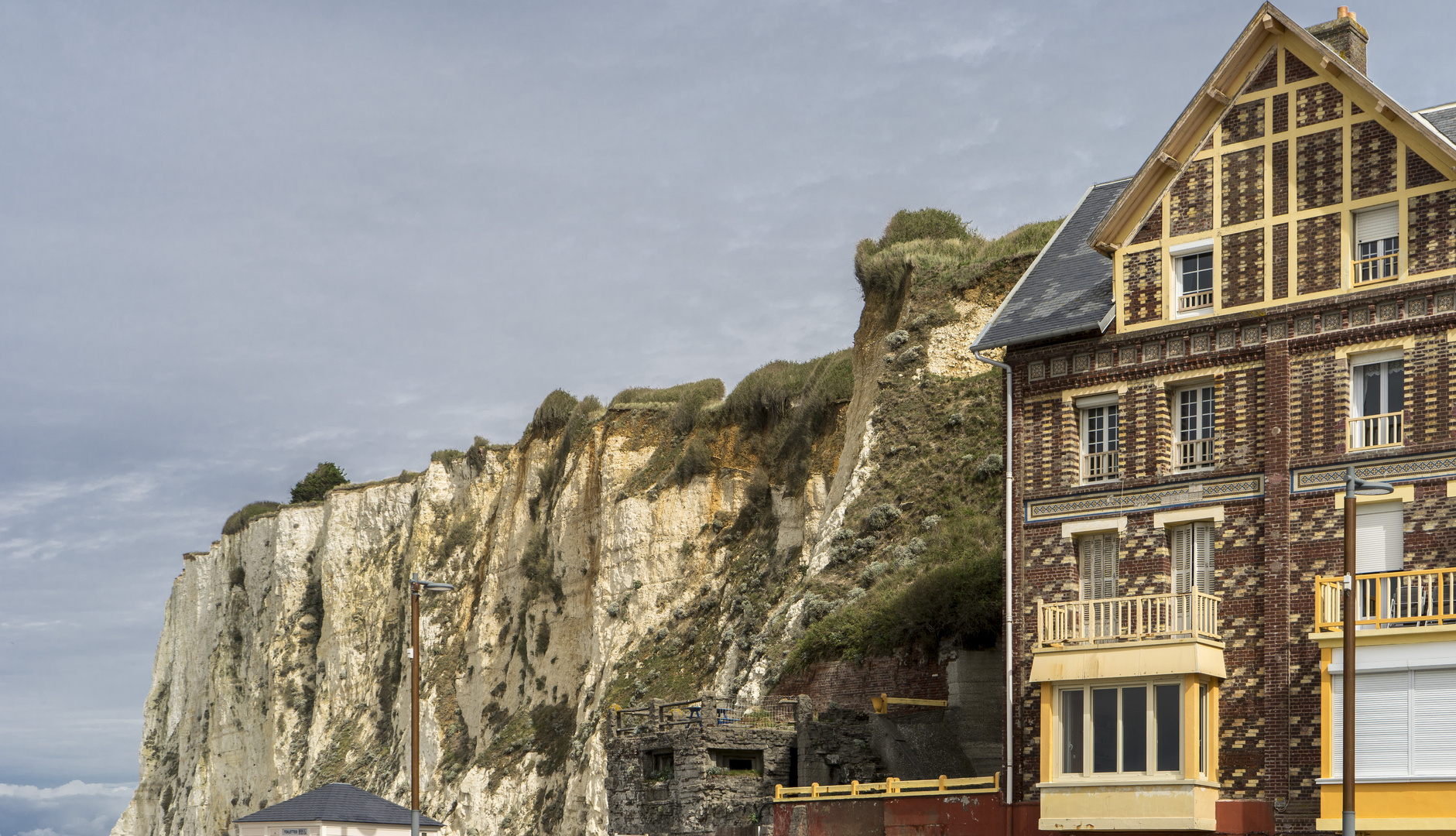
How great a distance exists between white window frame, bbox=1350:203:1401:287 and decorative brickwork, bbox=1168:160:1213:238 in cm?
301

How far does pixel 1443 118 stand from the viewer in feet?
109

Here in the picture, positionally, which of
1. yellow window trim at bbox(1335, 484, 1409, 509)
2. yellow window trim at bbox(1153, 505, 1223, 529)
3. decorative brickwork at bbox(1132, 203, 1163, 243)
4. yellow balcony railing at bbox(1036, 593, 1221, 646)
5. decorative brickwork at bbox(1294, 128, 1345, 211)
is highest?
decorative brickwork at bbox(1294, 128, 1345, 211)

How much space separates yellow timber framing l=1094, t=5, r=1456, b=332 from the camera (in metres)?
31.0

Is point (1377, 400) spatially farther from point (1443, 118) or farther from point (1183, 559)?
point (1443, 118)

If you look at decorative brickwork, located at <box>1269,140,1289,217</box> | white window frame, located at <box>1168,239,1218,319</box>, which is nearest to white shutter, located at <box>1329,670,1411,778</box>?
white window frame, located at <box>1168,239,1218,319</box>

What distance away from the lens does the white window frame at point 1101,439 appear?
34.4 meters

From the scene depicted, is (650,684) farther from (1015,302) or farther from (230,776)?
(230,776)

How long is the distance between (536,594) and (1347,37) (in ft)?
177

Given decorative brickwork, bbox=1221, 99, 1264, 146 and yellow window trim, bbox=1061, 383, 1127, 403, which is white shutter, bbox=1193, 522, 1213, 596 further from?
decorative brickwork, bbox=1221, 99, 1264, 146

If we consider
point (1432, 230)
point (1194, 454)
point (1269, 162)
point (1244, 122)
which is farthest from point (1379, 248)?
point (1194, 454)

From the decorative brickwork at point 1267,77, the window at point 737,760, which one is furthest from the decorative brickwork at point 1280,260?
the window at point 737,760

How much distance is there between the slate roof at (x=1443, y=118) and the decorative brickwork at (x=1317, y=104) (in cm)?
159

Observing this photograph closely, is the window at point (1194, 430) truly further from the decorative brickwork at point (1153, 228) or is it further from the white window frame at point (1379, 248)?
the white window frame at point (1379, 248)

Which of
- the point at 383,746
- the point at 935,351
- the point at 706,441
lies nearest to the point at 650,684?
the point at 706,441
